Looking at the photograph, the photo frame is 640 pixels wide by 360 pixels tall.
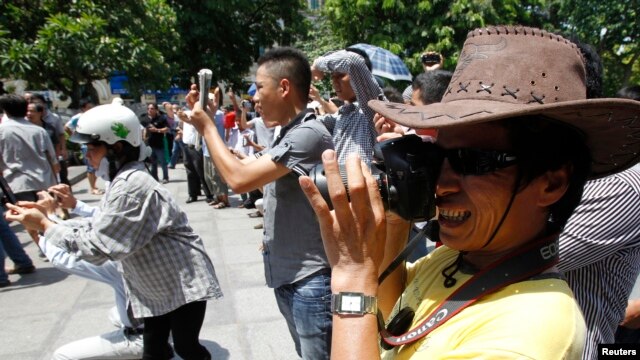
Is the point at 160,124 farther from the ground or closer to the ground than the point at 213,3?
closer to the ground

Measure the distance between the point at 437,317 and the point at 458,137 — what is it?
0.39m

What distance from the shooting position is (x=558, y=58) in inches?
40.4

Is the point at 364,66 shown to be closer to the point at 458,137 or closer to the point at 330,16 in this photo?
the point at 458,137

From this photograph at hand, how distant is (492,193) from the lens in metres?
1.02

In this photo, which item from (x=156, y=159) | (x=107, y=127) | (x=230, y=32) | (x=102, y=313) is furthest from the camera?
(x=230, y=32)

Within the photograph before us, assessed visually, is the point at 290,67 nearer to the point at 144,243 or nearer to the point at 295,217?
A: the point at 295,217

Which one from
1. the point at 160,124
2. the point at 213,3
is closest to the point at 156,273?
the point at 160,124

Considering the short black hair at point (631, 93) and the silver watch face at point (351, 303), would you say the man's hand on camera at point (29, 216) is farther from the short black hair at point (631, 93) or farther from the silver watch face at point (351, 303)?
the short black hair at point (631, 93)

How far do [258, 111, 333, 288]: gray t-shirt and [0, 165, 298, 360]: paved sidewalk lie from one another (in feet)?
4.95

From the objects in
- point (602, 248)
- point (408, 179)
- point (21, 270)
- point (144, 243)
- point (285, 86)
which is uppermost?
point (408, 179)

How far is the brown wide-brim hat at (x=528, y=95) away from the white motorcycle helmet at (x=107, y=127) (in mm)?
1845

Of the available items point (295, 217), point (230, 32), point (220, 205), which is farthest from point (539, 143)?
point (230, 32)

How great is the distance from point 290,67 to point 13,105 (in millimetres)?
4382

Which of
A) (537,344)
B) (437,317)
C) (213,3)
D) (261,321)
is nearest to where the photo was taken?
(537,344)
